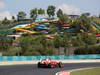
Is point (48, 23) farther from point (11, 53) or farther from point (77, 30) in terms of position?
point (11, 53)

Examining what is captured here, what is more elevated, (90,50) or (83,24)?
(83,24)

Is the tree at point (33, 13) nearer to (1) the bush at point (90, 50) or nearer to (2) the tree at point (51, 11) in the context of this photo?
(2) the tree at point (51, 11)

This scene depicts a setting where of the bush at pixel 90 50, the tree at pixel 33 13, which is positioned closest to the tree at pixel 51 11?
the tree at pixel 33 13

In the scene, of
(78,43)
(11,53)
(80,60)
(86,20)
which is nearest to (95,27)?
(86,20)

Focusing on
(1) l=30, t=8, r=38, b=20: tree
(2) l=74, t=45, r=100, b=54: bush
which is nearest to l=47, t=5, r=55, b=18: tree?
(1) l=30, t=8, r=38, b=20: tree

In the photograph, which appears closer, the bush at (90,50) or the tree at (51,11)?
the bush at (90,50)

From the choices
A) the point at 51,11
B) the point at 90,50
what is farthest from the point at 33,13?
the point at 90,50

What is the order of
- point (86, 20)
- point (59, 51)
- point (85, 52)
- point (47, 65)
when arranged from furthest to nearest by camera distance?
point (86, 20)
point (59, 51)
point (85, 52)
point (47, 65)

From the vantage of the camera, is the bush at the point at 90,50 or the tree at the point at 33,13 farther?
the tree at the point at 33,13

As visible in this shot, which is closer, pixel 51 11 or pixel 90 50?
pixel 90 50

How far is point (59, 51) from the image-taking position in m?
81.4

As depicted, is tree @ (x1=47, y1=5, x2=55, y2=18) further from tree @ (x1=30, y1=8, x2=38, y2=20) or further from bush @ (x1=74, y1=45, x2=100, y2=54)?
bush @ (x1=74, y1=45, x2=100, y2=54)

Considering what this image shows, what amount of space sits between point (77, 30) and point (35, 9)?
138 ft

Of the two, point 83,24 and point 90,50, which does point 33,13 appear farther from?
point 90,50
